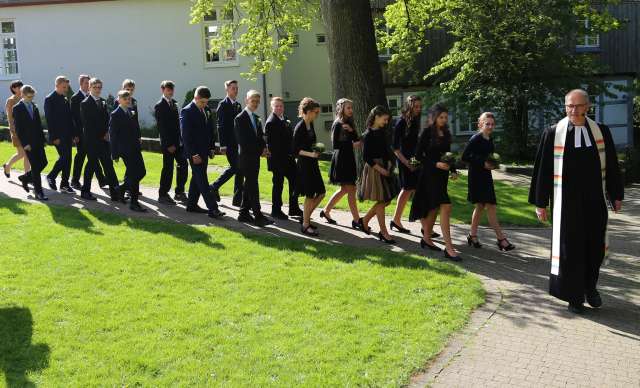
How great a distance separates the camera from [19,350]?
543 centimetres

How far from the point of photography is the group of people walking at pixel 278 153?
872cm

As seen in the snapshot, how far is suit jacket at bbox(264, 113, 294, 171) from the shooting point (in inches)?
394

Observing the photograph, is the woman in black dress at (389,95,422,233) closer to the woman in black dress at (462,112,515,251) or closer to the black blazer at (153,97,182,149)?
the woman in black dress at (462,112,515,251)

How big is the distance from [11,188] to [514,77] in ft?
53.2

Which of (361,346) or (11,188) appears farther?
(11,188)

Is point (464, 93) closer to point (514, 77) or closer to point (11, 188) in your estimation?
point (514, 77)

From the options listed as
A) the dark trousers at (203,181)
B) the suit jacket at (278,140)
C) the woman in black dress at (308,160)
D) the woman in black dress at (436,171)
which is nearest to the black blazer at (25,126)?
the dark trousers at (203,181)

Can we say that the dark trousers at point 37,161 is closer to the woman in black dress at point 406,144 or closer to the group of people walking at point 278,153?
the group of people walking at point 278,153

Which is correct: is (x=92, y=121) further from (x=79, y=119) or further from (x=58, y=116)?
(x=79, y=119)

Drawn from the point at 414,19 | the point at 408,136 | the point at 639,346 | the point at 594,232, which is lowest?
the point at 639,346

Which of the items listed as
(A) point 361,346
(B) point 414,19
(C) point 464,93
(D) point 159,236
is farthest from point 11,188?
(C) point 464,93

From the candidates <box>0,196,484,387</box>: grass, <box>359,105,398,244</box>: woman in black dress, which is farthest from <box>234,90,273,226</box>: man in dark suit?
<box>359,105,398,244</box>: woman in black dress

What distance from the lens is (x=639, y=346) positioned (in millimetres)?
5812

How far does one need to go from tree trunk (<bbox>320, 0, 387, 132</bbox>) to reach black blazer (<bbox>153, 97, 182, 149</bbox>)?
3.22 m
